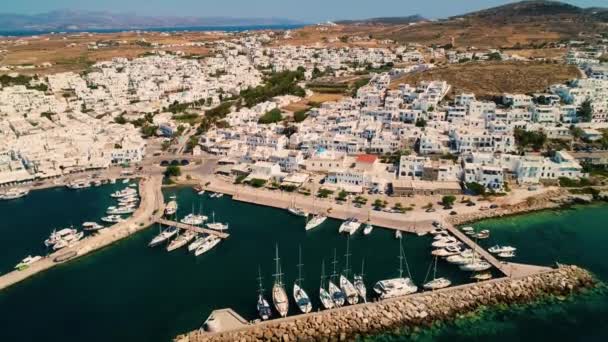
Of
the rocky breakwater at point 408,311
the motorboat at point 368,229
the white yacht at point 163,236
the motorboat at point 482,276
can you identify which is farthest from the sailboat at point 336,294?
the white yacht at point 163,236

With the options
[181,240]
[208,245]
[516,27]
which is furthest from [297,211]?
[516,27]

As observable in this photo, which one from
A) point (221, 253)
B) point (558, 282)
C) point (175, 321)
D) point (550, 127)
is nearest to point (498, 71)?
point (550, 127)

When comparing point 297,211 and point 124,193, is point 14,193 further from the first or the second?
point 297,211

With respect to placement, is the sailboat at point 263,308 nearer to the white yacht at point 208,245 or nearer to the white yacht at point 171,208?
the white yacht at point 208,245

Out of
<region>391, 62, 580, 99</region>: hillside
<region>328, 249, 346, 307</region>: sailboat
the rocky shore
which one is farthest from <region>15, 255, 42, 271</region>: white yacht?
<region>391, 62, 580, 99</region>: hillside

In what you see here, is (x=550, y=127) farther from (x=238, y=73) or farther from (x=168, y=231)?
(x=238, y=73)
